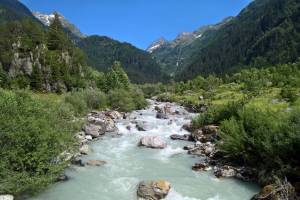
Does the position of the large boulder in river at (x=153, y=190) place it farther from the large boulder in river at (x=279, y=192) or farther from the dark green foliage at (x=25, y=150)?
the large boulder in river at (x=279, y=192)

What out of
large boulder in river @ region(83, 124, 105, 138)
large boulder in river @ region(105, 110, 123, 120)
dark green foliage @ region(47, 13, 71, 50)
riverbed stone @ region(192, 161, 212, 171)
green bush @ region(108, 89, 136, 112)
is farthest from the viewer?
dark green foliage @ region(47, 13, 71, 50)

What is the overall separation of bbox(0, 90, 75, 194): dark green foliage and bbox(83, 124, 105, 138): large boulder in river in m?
20.8

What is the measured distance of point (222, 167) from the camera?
1200 inches

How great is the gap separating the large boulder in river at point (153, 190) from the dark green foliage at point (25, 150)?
5.66 metres

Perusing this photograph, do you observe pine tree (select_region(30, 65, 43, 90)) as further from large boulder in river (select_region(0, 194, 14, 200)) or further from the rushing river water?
large boulder in river (select_region(0, 194, 14, 200))

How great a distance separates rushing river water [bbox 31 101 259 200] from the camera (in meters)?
24.9

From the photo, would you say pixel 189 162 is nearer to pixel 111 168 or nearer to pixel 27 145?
pixel 111 168

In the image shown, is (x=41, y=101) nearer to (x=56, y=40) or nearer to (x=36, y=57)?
(x=36, y=57)

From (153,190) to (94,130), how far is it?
23.2m

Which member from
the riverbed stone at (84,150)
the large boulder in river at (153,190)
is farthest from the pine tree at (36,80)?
the large boulder in river at (153,190)

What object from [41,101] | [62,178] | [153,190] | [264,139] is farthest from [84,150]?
[264,139]

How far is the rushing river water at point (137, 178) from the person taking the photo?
2494 cm

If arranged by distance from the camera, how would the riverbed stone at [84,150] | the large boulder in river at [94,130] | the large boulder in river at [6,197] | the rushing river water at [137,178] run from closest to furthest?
the large boulder in river at [6,197] → the rushing river water at [137,178] → the riverbed stone at [84,150] → the large boulder in river at [94,130]

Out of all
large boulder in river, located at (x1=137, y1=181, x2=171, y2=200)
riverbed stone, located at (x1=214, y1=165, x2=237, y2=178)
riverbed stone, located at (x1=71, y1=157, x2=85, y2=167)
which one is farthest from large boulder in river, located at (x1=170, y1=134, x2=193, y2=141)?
large boulder in river, located at (x1=137, y1=181, x2=171, y2=200)
